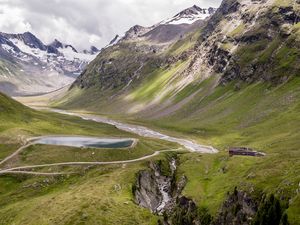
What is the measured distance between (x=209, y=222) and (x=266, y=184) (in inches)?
734

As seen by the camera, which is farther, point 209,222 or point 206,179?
point 206,179

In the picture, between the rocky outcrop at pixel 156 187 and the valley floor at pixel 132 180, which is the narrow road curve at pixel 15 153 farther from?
the rocky outcrop at pixel 156 187

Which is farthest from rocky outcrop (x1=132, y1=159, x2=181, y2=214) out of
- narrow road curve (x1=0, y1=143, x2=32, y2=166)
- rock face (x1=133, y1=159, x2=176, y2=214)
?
narrow road curve (x1=0, y1=143, x2=32, y2=166)

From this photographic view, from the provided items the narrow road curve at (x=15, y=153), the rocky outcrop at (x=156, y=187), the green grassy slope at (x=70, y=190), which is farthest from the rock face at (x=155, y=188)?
the narrow road curve at (x=15, y=153)

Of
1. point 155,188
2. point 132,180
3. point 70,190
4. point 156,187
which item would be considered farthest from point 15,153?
point 155,188

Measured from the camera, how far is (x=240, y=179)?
458 ft

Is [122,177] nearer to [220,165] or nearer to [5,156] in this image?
[220,165]

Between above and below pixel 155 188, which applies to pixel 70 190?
below

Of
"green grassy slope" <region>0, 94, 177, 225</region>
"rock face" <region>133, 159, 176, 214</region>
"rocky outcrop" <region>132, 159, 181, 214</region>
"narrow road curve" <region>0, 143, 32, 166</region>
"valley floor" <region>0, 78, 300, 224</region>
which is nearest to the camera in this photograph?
"valley floor" <region>0, 78, 300, 224</region>

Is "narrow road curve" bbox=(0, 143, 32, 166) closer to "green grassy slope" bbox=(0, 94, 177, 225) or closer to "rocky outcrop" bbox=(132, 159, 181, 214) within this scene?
"green grassy slope" bbox=(0, 94, 177, 225)

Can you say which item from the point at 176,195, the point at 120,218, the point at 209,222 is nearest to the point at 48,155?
the point at 176,195

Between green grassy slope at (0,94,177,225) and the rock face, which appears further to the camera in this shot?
the rock face

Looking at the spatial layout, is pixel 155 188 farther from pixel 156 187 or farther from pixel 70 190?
pixel 70 190

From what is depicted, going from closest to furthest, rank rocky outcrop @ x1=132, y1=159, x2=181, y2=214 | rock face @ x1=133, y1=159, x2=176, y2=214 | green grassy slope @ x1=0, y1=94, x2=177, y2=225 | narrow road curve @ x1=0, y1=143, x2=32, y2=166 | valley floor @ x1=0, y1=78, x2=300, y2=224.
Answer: valley floor @ x1=0, y1=78, x2=300, y2=224, green grassy slope @ x1=0, y1=94, x2=177, y2=225, rock face @ x1=133, y1=159, x2=176, y2=214, rocky outcrop @ x1=132, y1=159, x2=181, y2=214, narrow road curve @ x1=0, y1=143, x2=32, y2=166
